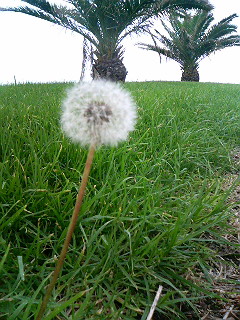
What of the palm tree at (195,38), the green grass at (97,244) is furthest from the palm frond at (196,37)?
the green grass at (97,244)

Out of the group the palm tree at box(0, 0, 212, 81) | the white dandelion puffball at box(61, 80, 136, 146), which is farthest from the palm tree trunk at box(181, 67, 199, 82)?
the white dandelion puffball at box(61, 80, 136, 146)

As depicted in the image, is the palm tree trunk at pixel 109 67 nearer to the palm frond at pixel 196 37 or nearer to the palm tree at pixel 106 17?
the palm tree at pixel 106 17

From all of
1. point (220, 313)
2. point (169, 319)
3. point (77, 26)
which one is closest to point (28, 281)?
point (169, 319)

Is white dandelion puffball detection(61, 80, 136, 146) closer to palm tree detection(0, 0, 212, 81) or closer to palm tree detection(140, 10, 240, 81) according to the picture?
palm tree detection(0, 0, 212, 81)

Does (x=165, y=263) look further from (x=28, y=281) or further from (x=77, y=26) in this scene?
(x=77, y=26)

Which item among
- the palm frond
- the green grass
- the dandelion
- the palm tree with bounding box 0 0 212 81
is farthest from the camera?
the palm frond

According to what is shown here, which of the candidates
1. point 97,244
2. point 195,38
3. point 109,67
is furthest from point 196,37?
point 97,244

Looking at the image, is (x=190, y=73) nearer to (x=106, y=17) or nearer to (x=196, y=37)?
(x=196, y=37)
